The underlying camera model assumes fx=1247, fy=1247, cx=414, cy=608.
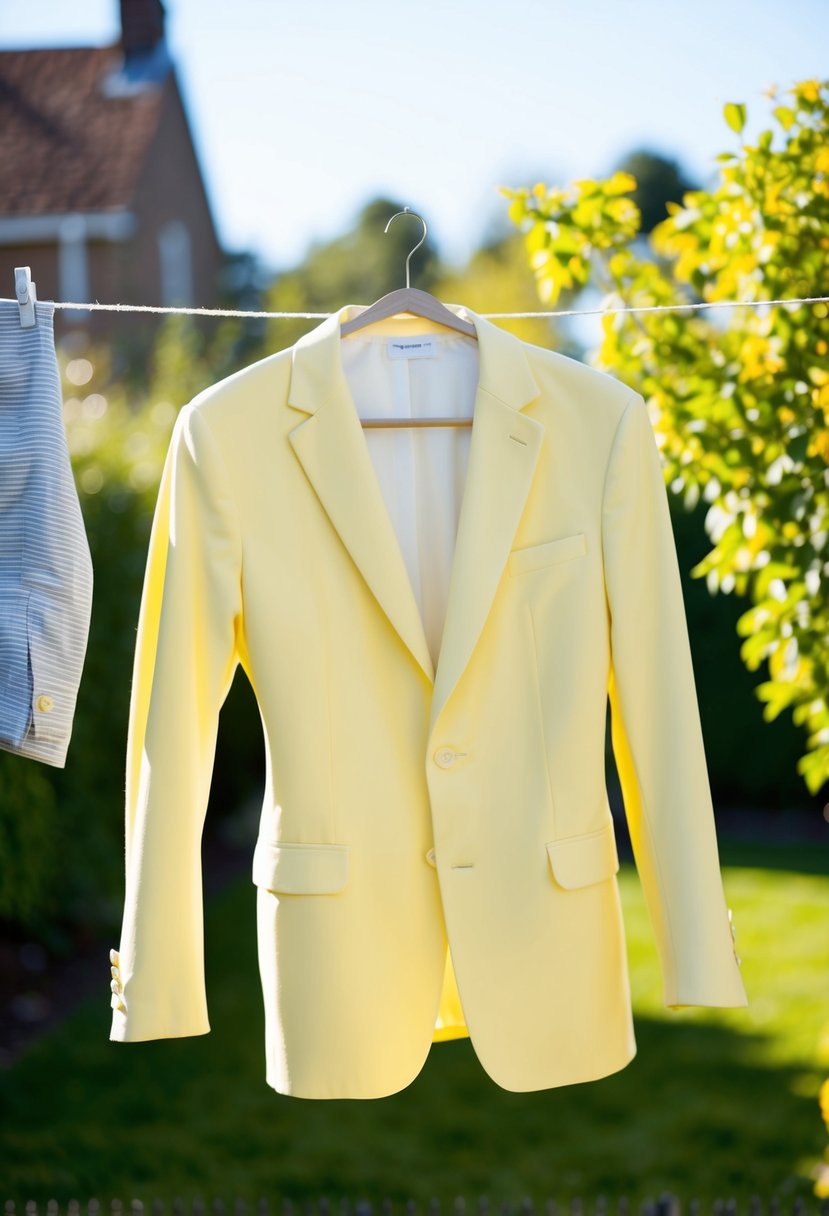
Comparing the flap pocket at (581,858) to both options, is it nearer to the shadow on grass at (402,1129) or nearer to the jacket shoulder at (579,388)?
the jacket shoulder at (579,388)

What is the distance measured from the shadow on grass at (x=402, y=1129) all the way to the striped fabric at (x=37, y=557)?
247 centimetres

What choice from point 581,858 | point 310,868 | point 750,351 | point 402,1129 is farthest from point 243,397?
point 402,1129

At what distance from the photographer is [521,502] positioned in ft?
6.02

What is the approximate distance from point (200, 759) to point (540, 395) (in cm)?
75

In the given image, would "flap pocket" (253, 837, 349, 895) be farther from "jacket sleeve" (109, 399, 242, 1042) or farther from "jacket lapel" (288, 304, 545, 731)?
"jacket lapel" (288, 304, 545, 731)

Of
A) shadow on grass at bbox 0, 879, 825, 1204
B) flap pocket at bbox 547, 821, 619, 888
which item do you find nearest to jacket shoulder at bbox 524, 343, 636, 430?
flap pocket at bbox 547, 821, 619, 888

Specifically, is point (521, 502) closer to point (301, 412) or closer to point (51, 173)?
point (301, 412)

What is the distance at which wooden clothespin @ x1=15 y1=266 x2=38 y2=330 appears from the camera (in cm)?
183

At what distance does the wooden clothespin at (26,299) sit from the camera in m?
1.83

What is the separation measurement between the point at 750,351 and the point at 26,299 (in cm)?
150

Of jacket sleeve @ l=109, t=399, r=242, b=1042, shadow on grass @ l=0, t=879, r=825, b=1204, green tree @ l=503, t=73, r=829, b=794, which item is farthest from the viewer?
A: shadow on grass @ l=0, t=879, r=825, b=1204

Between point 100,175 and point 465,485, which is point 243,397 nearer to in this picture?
point 465,485

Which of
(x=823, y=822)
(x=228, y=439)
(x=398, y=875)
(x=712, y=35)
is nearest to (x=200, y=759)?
(x=398, y=875)

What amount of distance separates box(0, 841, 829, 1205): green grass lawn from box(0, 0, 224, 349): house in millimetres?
8221
